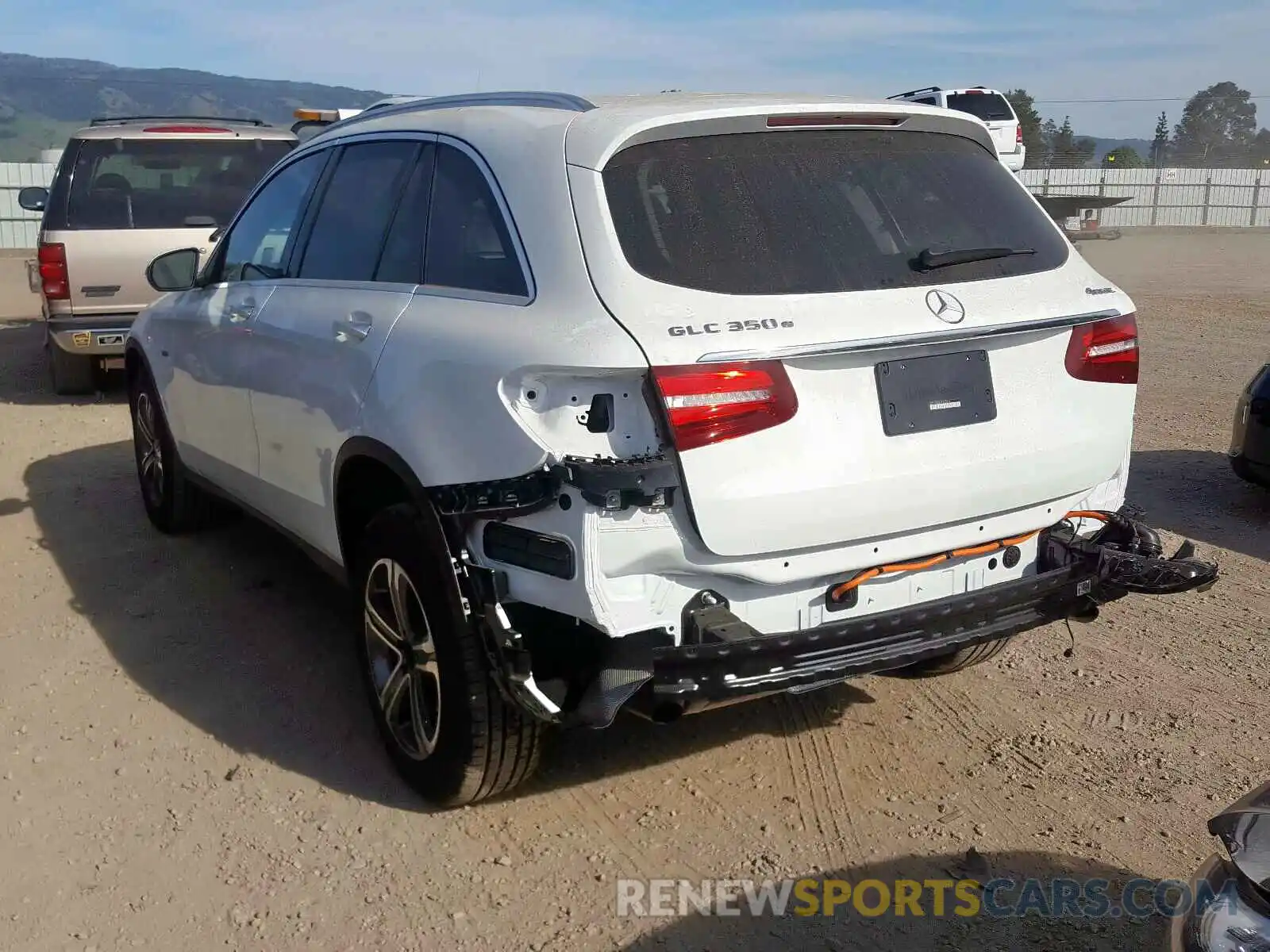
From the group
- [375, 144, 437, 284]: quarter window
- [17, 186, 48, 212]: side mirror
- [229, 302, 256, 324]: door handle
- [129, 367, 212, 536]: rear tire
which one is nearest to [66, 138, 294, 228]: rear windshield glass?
[17, 186, 48, 212]: side mirror

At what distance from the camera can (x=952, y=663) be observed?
4.41 meters

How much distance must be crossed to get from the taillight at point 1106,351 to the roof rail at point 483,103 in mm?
1474

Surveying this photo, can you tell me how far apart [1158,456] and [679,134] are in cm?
533

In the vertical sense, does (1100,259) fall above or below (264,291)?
below

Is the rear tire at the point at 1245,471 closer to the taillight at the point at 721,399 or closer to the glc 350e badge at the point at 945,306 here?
the glc 350e badge at the point at 945,306

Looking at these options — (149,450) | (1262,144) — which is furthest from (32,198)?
(1262,144)

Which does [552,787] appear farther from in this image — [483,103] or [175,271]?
[175,271]

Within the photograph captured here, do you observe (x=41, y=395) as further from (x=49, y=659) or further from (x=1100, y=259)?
(x=1100, y=259)

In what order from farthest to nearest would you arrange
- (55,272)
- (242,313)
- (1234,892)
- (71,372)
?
(71,372), (55,272), (242,313), (1234,892)

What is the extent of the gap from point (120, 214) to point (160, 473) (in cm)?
415

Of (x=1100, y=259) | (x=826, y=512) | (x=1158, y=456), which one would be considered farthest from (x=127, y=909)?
(x=1100, y=259)

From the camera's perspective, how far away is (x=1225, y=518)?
6297mm

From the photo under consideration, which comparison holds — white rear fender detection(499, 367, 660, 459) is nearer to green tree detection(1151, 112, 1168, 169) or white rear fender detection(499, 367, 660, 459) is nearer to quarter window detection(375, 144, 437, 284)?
quarter window detection(375, 144, 437, 284)

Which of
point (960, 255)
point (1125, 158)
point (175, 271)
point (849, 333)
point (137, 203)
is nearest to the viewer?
point (849, 333)
